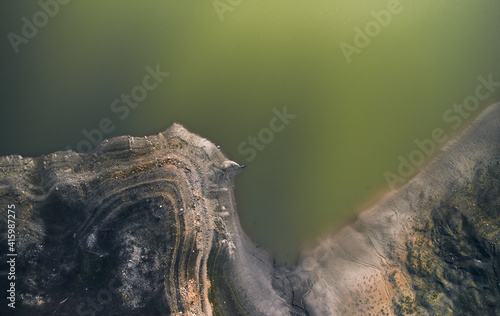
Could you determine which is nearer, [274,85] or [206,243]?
[206,243]

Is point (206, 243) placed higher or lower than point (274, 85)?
lower

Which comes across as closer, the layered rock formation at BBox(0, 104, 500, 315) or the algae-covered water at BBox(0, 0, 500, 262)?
the layered rock formation at BBox(0, 104, 500, 315)

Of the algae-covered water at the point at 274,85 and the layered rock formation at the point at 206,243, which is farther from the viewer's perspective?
the algae-covered water at the point at 274,85

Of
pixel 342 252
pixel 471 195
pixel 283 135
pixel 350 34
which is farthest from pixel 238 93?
pixel 471 195

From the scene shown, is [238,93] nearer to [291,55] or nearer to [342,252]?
[291,55]
